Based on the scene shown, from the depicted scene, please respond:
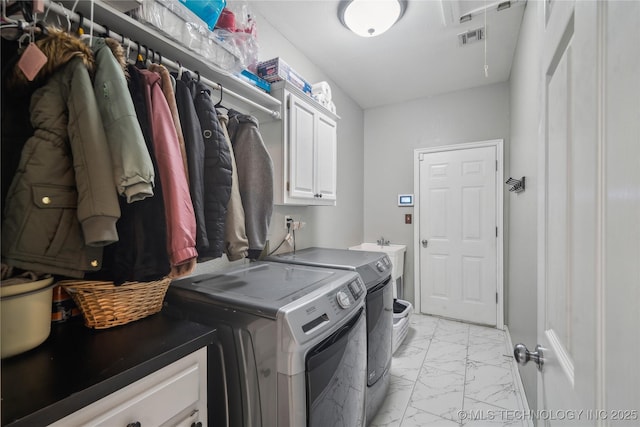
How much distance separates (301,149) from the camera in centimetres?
204

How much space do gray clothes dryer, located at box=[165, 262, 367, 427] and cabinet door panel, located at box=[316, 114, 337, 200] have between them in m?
1.16

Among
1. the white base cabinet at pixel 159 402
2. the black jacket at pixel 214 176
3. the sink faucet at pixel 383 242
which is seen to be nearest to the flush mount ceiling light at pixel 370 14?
the black jacket at pixel 214 176

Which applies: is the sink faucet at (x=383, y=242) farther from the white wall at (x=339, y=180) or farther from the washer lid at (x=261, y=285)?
the washer lid at (x=261, y=285)

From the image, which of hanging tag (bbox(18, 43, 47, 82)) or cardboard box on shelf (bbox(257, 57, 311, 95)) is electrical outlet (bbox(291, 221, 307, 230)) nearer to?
cardboard box on shelf (bbox(257, 57, 311, 95))

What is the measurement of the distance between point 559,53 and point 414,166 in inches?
117

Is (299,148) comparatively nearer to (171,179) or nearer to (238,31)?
(238,31)

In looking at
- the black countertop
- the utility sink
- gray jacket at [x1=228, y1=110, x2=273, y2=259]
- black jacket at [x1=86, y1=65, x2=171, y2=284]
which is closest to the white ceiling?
gray jacket at [x1=228, y1=110, x2=273, y2=259]

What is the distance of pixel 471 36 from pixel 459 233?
2040 mm

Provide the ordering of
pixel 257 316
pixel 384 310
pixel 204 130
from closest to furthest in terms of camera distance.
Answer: pixel 257 316
pixel 204 130
pixel 384 310

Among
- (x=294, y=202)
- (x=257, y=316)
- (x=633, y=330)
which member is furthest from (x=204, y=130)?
(x=633, y=330)

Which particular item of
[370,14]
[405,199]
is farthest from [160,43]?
[405,199]

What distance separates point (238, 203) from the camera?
1322 mm

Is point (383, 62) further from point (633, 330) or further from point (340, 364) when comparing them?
point (633, 330)

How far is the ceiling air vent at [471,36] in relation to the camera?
7.41ft
